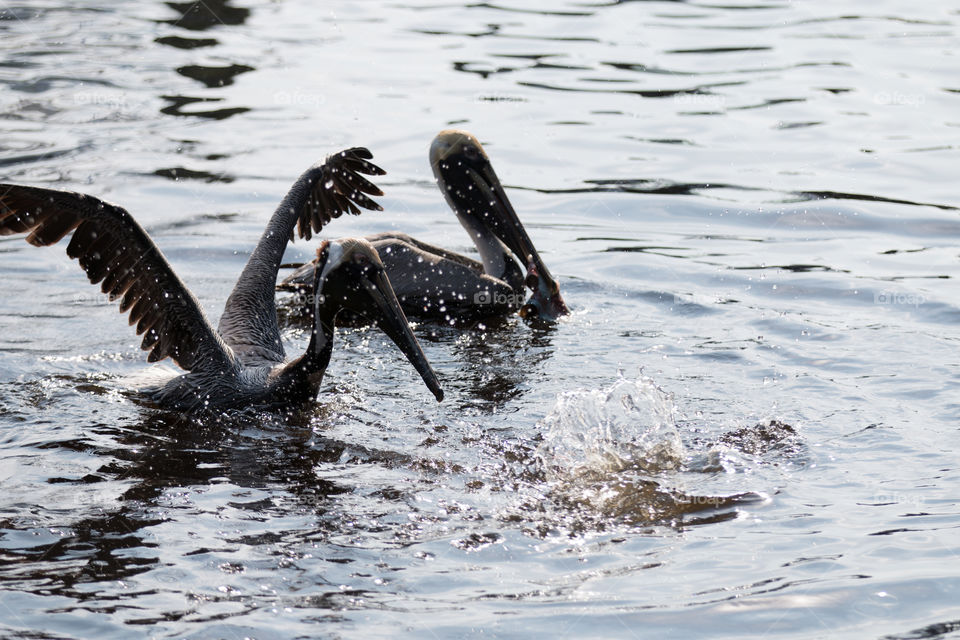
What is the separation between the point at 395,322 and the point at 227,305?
142 cm

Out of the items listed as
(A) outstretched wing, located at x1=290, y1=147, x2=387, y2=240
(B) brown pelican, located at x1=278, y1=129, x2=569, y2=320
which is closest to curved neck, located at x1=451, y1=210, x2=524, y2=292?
(B) brown pelican, located at x1=278, y1=129, x2=569, y2=320

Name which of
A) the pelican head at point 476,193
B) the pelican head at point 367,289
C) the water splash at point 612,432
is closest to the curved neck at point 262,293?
the pelican head at point 367,289

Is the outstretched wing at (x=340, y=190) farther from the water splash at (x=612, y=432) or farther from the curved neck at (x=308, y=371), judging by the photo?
the water splash at (x=612, y=432)

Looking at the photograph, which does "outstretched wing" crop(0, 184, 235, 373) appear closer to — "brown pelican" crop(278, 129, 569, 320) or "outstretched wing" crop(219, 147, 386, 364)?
"outstretched wing" crop(219, 147, 386, 364)

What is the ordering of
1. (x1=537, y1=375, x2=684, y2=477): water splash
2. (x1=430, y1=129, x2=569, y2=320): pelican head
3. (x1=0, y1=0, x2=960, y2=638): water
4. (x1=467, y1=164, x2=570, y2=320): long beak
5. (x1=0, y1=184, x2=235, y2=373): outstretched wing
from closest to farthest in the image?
(x1=0, y1=0, x2=960, y2=638): water
(x1=537, y1=375, x2=684, y2=477): water splash
(x1=0, y1=184, x2=235, y2=373): outstretched wing
(x1=467, y1=164, x2=570, y2=320): long beak
(x1=430, y1=129, x2=569, y2=320): pelican head

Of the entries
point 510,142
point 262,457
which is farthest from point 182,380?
point 510,142

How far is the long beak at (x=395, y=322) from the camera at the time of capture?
5.21 m

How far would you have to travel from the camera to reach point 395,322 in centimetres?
524

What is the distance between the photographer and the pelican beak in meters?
5.21

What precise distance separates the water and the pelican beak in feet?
0.84

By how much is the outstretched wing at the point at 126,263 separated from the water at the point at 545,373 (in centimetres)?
33

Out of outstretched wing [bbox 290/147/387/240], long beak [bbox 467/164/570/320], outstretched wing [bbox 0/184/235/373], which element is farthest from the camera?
long beak [bbox 467/164/570/320]

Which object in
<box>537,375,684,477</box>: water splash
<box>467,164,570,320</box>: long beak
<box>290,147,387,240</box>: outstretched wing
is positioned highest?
<box>290,147,387,240</box>: outstretched wing

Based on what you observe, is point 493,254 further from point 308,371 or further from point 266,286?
point 308,371
